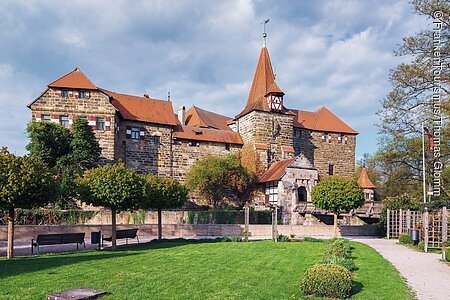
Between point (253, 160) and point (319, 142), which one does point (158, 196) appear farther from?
point (319, 142)

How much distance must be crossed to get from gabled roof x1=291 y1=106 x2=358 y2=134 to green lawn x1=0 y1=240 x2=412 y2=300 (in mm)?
30367

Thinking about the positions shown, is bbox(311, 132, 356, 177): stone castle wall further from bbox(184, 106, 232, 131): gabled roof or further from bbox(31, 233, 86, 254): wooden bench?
bbox(31, 233, 86, 254): wooden bench

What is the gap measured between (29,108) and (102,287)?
26119 mm

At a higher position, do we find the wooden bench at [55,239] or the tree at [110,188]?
the tree at [110,188]

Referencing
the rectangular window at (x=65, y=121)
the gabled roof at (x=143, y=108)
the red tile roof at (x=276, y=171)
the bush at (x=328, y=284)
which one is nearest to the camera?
the bush at (x=328, y=284)

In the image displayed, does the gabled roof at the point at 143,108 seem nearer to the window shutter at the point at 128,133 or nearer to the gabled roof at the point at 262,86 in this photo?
the window shutter at the point at 128,133

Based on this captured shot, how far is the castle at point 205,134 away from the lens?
3081cm

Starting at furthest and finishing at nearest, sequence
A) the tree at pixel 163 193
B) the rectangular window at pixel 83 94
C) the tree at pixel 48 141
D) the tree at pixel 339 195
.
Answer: the rectangular window at pixel 83 94
the tree at pixel 48 141
the tree at pixel 339 195
the tree at pixel 163 193

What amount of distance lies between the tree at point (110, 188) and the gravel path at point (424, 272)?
32.2 feet

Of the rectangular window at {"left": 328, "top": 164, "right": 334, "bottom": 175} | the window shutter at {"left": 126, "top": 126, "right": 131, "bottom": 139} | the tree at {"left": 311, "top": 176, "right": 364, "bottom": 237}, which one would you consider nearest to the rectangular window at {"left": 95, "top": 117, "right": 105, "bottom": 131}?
the window shutter at {"left": 126, "top": 126, "right": 131, "bottom": 139}

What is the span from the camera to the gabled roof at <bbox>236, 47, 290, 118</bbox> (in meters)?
38.0

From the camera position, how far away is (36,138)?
27375 mm

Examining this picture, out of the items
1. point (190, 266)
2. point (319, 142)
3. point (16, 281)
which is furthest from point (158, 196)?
point (319, 142)

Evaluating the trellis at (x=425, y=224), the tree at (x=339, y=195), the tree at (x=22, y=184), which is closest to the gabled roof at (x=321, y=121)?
the trellis at (x=425, y=224)
